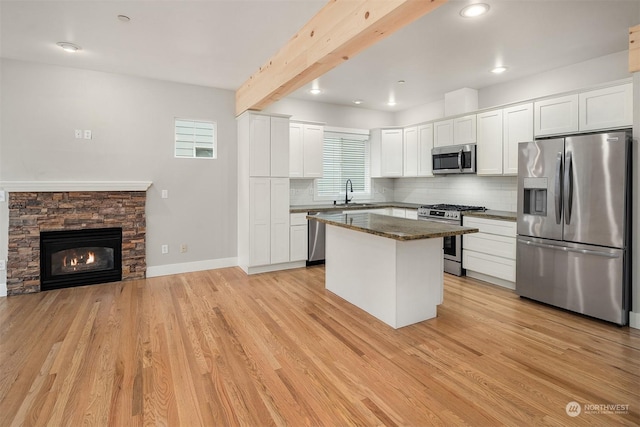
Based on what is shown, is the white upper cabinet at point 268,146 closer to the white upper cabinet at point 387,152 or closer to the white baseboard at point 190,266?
the white baseboard at point 190,266

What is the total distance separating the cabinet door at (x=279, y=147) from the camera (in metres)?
5.00

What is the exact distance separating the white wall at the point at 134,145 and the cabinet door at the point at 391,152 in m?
2.77

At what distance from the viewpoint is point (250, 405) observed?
198 cm

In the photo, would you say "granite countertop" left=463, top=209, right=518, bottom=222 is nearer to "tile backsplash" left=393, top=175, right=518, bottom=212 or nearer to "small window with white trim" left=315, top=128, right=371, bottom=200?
"tile backsplash" left=393, top=175, right=518, bottom=212

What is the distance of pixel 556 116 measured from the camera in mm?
3811

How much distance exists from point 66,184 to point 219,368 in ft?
10.9

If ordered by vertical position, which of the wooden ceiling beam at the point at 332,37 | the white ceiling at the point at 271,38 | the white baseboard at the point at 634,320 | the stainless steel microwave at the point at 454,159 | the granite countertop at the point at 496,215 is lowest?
the white baseboard at the point at 634,320

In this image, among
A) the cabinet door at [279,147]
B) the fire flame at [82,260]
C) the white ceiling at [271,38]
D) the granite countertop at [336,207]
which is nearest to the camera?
the white ceiling at [271,38]

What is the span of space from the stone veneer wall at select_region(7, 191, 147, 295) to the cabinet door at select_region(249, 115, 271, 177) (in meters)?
1.60

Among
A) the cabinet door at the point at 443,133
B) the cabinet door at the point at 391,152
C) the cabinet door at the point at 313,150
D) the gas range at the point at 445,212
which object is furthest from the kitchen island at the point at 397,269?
the cabinet door at the point at 391,152

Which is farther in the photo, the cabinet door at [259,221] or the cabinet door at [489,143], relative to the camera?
the cabinet door at [259,221]

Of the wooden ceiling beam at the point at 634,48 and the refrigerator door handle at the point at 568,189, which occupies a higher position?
the wooden ceiling beam at the point at 634,48

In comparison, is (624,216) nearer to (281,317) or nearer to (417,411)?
(417,411)

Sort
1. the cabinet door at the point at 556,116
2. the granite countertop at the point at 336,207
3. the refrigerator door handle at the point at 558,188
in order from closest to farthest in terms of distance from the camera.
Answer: the refrigerator door handle at the point at 558,188
the cabinet door at the point at 556,116
the granite countertop at the point at 336,207
